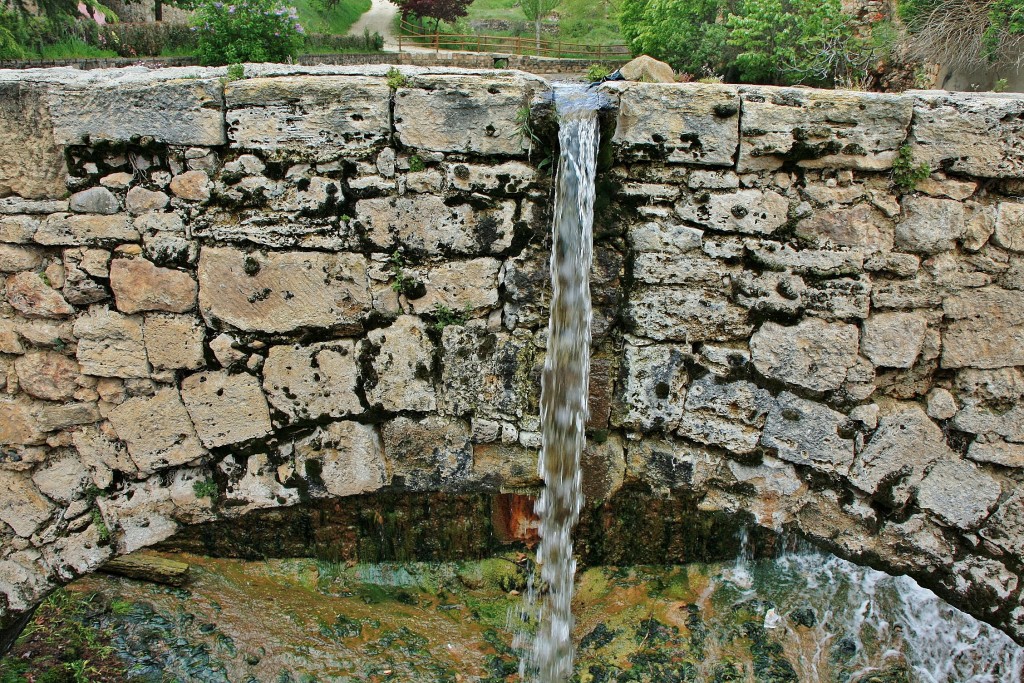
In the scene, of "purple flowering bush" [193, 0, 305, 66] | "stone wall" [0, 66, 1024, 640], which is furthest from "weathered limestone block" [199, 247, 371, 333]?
"purple flowering bush" [193, 0, 305, 66]

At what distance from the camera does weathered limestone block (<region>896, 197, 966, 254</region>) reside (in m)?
2.63

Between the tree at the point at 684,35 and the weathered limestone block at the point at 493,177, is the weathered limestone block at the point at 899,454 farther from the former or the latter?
the tree at the point at 684,35

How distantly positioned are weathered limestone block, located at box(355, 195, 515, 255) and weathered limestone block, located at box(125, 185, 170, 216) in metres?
0.77

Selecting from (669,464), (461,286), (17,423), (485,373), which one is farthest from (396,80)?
(17,423)

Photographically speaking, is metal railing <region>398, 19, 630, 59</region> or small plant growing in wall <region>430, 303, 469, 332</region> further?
metal railing <region>398, 19, 630, 59</region>

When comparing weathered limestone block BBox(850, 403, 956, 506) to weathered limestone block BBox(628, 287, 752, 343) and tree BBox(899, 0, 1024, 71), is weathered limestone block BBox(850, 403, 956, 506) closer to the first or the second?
weathered limestone block BBox(628, 287, 752, 343)

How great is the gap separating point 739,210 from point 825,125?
0.45 m

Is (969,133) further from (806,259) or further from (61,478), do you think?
(61,478)

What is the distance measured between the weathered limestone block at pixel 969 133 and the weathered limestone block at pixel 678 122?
2.43 ft

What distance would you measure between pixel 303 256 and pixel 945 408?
2.80 metres

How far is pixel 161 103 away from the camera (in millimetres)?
2486

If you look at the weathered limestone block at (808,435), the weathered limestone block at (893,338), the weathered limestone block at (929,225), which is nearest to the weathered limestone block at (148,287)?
the weathered limestone block at (808,435)

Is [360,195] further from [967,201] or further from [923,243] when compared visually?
[967,201]

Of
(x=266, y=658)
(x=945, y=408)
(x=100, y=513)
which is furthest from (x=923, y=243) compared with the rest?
(x=100, y=513)
